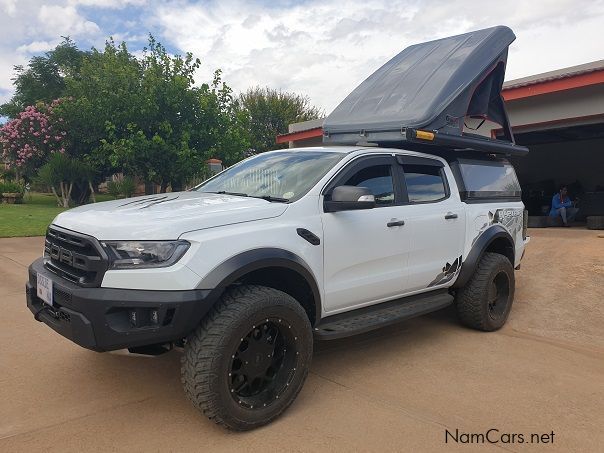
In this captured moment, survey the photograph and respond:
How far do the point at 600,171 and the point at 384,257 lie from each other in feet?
65.8

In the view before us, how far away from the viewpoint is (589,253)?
8.20m

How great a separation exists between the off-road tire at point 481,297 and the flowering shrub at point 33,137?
841 inches

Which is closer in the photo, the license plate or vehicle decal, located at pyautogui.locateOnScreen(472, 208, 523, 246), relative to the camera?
the license plate

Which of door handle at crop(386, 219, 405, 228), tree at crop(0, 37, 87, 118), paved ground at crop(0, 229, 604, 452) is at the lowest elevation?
paved ground at crop(0, 229, 604, 452)

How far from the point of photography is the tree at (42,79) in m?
27.7

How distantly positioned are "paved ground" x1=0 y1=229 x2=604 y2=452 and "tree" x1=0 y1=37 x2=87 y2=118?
87.7 feet

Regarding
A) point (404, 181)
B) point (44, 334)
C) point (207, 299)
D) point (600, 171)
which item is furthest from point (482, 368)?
point (600, 171)

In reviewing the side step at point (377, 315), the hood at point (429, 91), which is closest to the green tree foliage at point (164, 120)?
the hood at point (429, 91)

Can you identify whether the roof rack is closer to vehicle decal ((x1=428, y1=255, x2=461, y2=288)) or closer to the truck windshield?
the truck windshield

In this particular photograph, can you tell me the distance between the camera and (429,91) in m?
4.89

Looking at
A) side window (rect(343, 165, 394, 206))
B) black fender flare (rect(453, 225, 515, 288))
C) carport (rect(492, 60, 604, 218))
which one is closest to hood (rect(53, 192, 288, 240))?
side window (rect(343, 165, 394, 206))

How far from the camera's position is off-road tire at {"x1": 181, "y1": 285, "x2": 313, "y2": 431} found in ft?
9.12

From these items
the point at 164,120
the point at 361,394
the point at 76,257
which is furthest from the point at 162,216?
the point at 164,120

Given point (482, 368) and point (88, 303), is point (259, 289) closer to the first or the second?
point (88, 303)
